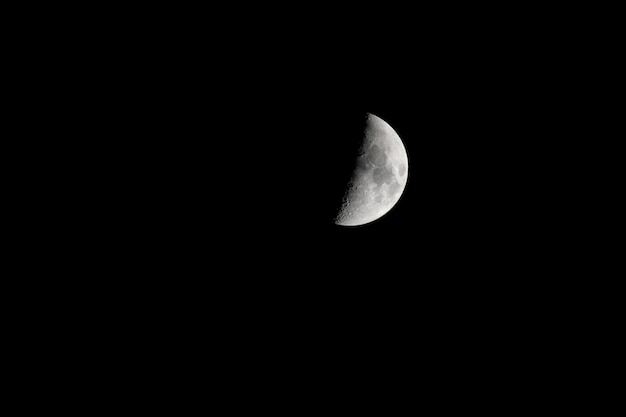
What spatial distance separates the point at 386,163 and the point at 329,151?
563 mm

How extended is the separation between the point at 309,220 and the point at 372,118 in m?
1.03

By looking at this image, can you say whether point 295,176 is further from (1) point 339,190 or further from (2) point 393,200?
(2) point 393,200

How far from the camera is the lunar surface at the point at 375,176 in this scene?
129 inches

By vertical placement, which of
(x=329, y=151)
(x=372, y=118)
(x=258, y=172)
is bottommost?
(x=258, y=172)

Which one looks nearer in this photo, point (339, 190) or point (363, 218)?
point (339, 190)

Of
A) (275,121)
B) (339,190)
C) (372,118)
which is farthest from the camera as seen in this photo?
(372,118)

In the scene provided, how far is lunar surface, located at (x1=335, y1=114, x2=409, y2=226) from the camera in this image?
327 centimetres

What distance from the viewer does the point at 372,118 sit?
3.44 meters

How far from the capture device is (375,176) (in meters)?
3.32

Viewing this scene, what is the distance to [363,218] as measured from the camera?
365 cm

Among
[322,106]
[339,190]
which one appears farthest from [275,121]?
[339,190]

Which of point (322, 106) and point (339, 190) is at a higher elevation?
point (322, 106)

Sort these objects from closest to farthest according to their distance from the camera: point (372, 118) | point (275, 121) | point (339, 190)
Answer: point (275, 121) < point (339, 190) < point (372, 118)

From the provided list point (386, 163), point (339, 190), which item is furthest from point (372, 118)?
point (339, 190)
